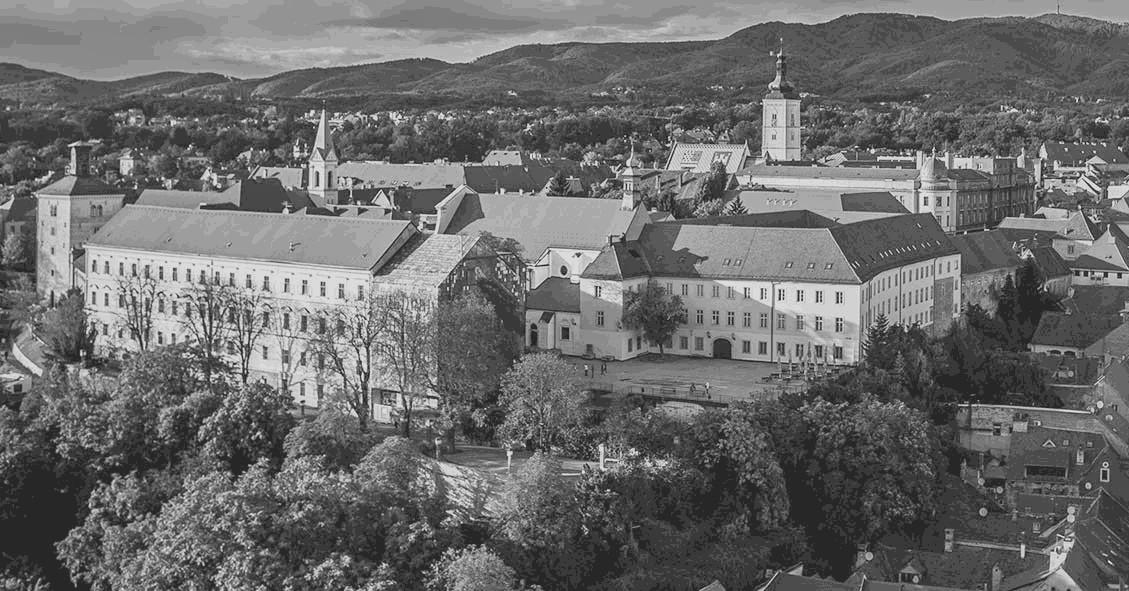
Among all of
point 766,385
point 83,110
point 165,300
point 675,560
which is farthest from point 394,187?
point 83,110

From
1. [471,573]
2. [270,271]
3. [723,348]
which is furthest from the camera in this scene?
[723,348]

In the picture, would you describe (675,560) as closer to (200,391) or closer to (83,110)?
(200,391)

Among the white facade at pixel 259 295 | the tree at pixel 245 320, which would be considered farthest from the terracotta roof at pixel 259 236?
the tree at pixel 245 320

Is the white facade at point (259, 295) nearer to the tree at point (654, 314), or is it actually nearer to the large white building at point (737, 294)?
the large white building at point (737, 294)

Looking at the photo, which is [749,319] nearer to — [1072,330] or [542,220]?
[542,220]

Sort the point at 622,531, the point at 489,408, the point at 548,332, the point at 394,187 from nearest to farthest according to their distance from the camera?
the point at 622,531 < the point at 489,408 < the point at 548,332 < the point at 394,187

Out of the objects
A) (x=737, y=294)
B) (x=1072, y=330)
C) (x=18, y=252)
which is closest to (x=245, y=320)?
(x=737, y=294)
